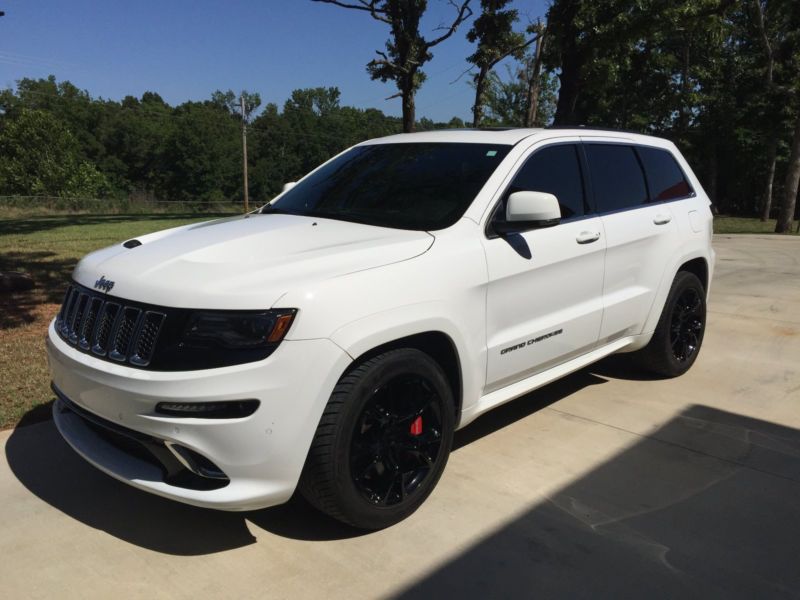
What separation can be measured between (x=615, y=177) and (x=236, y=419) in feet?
10.3

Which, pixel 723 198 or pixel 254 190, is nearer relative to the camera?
pixel 723 198

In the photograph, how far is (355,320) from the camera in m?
2.75

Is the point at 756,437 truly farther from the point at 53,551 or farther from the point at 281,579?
the point at 53,551

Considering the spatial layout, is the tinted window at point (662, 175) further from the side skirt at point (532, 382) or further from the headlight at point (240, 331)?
the headlight at point (240, 331)

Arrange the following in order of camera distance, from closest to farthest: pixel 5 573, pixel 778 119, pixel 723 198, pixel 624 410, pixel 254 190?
pixel 5 573
pixel 624 410
pixel 778 119
pixel 723 198
pixel 254 190

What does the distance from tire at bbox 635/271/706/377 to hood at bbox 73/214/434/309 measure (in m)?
2.49

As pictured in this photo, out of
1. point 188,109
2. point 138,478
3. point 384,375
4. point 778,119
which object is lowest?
point 138,478

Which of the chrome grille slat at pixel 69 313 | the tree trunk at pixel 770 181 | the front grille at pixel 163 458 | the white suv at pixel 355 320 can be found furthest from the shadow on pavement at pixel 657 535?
the tree trunk at pixel 770 181

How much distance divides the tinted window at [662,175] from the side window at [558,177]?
37.6 inches

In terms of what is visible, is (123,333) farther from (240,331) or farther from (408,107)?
(408,107)

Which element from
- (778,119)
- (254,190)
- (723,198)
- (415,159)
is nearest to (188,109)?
(254,190)

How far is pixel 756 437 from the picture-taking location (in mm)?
4168

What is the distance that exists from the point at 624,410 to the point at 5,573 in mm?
3674

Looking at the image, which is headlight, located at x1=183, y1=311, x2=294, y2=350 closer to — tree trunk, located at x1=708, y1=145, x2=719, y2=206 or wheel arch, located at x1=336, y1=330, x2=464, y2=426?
wheel arch, located at x1=336, y1=330, x2=464, y2=426
